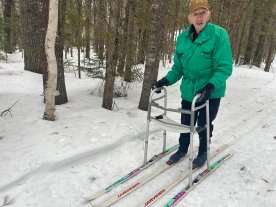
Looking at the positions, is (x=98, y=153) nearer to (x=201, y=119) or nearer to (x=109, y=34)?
(x=201, y=119)

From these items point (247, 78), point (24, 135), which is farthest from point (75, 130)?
point (247, 78)

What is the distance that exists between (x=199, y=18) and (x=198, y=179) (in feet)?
7.54

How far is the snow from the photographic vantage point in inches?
185

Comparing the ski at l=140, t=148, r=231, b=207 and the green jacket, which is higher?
the green jacket

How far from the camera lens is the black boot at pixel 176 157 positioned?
564 cm

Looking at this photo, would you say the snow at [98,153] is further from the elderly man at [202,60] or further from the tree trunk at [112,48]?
the elderly man at [202,60]

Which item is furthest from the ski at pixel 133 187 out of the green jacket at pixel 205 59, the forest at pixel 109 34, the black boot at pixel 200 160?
the forest at pixel 109 34

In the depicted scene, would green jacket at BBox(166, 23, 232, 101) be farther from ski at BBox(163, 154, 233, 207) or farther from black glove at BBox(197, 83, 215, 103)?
ski at BBox(163, 154, 233, 207)

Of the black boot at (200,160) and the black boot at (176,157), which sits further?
the black boot at (176,157)

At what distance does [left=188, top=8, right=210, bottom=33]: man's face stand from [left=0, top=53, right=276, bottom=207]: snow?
2.25 meters

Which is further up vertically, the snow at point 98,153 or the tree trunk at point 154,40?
the tree trunk at point 154,40

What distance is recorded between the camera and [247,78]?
14.9 m

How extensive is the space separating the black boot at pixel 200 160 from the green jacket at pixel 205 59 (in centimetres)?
99

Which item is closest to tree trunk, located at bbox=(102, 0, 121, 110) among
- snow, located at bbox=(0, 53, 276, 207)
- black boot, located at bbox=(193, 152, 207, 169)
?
snow, located at bbox=(0, 53, 276, 207)
